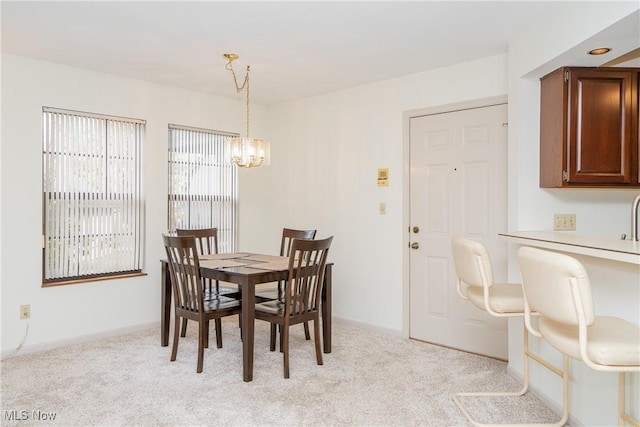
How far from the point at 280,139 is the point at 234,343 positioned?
252cm

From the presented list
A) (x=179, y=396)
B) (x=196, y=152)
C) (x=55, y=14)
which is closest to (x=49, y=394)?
(x=179, y=396)

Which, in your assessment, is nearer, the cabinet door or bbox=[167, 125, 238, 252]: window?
the cabinet door

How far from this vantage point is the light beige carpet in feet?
8.72

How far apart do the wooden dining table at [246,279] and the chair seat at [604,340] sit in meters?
1.85

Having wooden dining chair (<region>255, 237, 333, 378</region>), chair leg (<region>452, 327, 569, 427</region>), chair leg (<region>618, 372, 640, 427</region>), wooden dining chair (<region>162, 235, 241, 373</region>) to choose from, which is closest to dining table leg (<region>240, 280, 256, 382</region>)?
wooden dining chair (<region>255, 237, 333, 378</region>)

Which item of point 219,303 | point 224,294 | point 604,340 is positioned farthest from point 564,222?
point 224,294

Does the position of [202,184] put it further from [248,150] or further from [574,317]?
[574,317]

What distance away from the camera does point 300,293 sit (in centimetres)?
337

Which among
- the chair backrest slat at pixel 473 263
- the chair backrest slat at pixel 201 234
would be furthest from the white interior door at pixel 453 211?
the chair backrest slat at pixel 201 234

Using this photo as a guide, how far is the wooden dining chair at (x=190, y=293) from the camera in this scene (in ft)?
10.8

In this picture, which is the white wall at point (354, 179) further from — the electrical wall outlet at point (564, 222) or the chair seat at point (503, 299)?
the chair seat at point (503, 299)

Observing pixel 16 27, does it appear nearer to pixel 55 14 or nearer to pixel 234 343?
pixel 55 14

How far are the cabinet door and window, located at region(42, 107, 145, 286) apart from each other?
147 inches

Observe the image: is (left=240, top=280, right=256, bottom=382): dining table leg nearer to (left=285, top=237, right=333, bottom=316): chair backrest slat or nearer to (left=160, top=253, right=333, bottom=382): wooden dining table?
(left=160, top=253, right=333, bottom=382): wooden dining table
